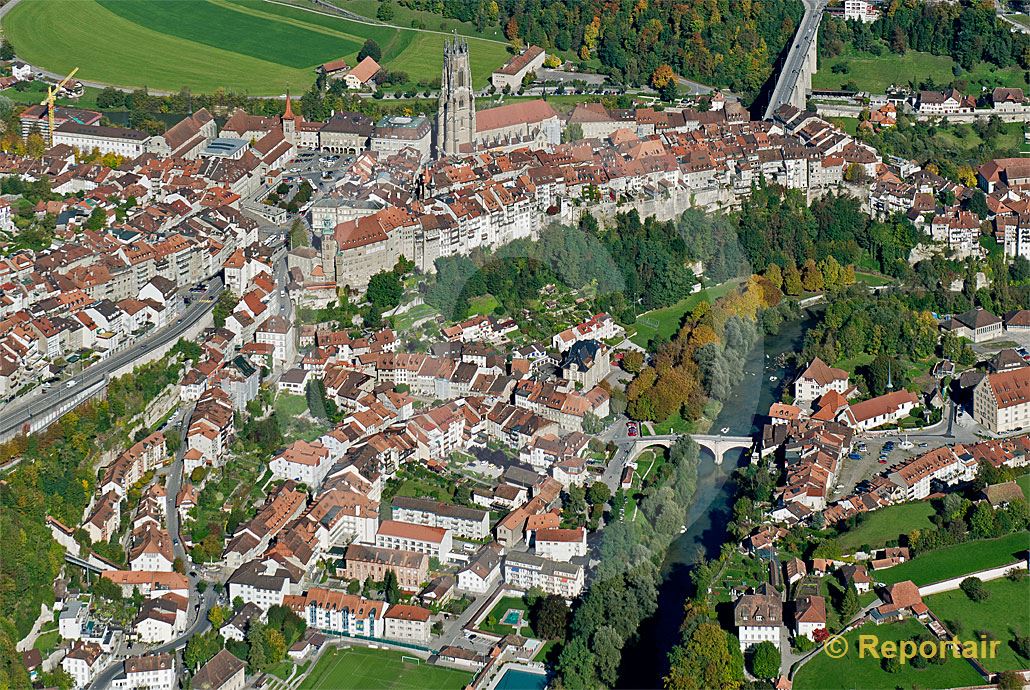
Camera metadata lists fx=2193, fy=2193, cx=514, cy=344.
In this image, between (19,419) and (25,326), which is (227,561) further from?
(25,326)

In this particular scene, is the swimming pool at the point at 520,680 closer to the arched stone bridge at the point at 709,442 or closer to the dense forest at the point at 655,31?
the arched stone bridge at the point at 709,442

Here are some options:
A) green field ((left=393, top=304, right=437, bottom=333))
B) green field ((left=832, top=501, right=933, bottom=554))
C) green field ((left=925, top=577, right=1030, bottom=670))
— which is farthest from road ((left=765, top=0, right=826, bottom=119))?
green field ((left=925, top=577, right=1030, bottom=670))

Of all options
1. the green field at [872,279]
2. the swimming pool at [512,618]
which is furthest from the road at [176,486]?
the green field at [872,279]

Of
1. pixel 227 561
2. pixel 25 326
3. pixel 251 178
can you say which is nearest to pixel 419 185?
pixel 251 178

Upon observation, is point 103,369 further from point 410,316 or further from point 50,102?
point 50,102

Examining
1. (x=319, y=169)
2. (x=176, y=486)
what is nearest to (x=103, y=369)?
(x=176, y=486)

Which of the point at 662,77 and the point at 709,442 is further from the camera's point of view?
the point at 662,77

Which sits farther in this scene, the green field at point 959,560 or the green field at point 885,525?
the green field at point 885,525
